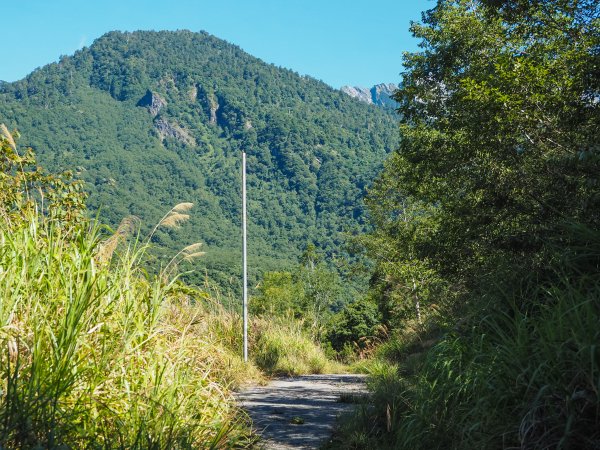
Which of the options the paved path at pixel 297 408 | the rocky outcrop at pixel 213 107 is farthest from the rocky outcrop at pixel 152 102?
the paved path at pixel 297 408

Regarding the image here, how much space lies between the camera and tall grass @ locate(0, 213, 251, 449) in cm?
287

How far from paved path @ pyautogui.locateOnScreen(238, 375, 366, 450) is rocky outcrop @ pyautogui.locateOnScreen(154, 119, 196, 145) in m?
135

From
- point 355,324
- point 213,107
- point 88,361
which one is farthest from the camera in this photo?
point 213,107

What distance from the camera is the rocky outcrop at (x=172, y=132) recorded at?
141250 mm

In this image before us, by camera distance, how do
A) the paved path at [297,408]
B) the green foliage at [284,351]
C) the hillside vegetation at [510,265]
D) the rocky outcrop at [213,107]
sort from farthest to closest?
the rocky outcrop at [213,107]
the green foliage at [284,351]
the paved path at [297,408]
the hillside vegetation at [510,265]

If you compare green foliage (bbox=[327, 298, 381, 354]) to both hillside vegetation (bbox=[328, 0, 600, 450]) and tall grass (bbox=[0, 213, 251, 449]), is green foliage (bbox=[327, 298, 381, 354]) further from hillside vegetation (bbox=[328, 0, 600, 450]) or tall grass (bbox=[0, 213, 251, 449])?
tall grass (bbox=[0, 213, 251, 449])

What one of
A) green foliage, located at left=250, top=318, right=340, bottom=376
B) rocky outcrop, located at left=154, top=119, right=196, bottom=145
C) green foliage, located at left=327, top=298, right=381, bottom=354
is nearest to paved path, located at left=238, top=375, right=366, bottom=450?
green foliage, located at left=250, top=318, right=340, bottom=376

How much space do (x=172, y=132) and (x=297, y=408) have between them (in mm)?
141899

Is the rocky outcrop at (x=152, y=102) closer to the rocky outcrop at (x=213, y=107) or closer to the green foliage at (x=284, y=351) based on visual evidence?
the rocky outcrop at (x=213, y=107)

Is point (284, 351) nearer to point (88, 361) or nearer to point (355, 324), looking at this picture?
point (88, 361)

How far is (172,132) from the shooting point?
14375cm

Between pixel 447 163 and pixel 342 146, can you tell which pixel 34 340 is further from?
pixel 342 146

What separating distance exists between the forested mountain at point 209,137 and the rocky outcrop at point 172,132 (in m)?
0.45

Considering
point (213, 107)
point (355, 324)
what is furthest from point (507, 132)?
point (213, 107)
